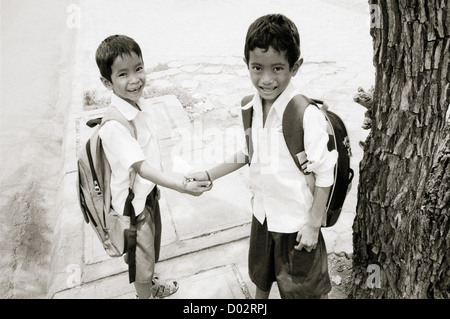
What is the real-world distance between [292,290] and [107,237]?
3.00 feet

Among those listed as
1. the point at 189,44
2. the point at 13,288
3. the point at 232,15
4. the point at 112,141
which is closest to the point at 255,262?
the point at 112,141

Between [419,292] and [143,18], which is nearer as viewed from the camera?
[419,292]

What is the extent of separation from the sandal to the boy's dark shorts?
69cm

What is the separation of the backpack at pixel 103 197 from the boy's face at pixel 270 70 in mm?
618

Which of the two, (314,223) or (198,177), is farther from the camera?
(198,177)

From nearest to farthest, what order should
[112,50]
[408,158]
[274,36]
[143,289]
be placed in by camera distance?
1. [274,36]
2. [408,158]
3. [112,50]
4. [143,289]

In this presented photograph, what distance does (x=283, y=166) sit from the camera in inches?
69.5

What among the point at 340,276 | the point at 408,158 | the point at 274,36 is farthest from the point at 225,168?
the point at 340,276

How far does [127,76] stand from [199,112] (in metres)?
2.54

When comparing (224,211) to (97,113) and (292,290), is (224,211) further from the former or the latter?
(97,113)

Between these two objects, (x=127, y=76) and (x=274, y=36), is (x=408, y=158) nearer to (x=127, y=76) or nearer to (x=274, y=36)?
(x=274, y=36)

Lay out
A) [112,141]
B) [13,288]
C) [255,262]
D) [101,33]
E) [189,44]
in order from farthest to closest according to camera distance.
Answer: [101,33], [189,44], [13,288], [255,262], [112,141]

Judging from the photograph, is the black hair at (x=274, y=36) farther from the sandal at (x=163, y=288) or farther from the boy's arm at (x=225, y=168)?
the sandal at (x=163, y=288)

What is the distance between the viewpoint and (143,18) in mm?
7262
